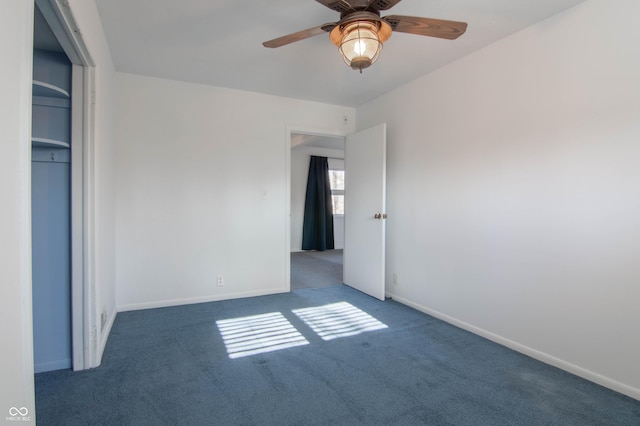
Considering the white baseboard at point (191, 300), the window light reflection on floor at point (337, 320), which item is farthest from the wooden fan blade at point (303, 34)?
the white baseboard at point (191, 300)

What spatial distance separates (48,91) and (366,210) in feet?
9.95

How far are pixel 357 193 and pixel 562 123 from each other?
226 centimetres

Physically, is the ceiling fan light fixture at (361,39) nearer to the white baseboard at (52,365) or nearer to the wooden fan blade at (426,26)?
the wooden fan blade at (426,26)

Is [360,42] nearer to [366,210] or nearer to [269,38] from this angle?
[269,38]

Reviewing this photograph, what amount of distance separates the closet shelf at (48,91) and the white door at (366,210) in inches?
111

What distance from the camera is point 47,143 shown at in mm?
1944

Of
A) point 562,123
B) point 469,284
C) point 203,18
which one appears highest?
point 203,18

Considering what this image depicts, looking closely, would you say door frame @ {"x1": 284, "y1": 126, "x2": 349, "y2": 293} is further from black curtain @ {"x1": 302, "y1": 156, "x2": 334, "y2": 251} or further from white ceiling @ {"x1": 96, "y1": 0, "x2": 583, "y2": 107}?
black curtain @ {"x1": 302, "y1": 156, "x2": 334, "y2": 251}

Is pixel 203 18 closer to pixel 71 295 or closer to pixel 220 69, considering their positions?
pixel 220 69

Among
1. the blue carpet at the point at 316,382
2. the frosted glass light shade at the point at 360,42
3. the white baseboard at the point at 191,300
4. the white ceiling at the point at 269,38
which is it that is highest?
the white ceiling at the point at 269,38

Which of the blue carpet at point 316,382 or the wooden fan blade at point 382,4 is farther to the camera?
the blue carpet at point 316,382

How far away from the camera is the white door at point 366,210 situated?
12.0ft

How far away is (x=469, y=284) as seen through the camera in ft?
9.37

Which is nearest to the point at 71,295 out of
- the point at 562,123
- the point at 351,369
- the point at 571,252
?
the point at 351,369
